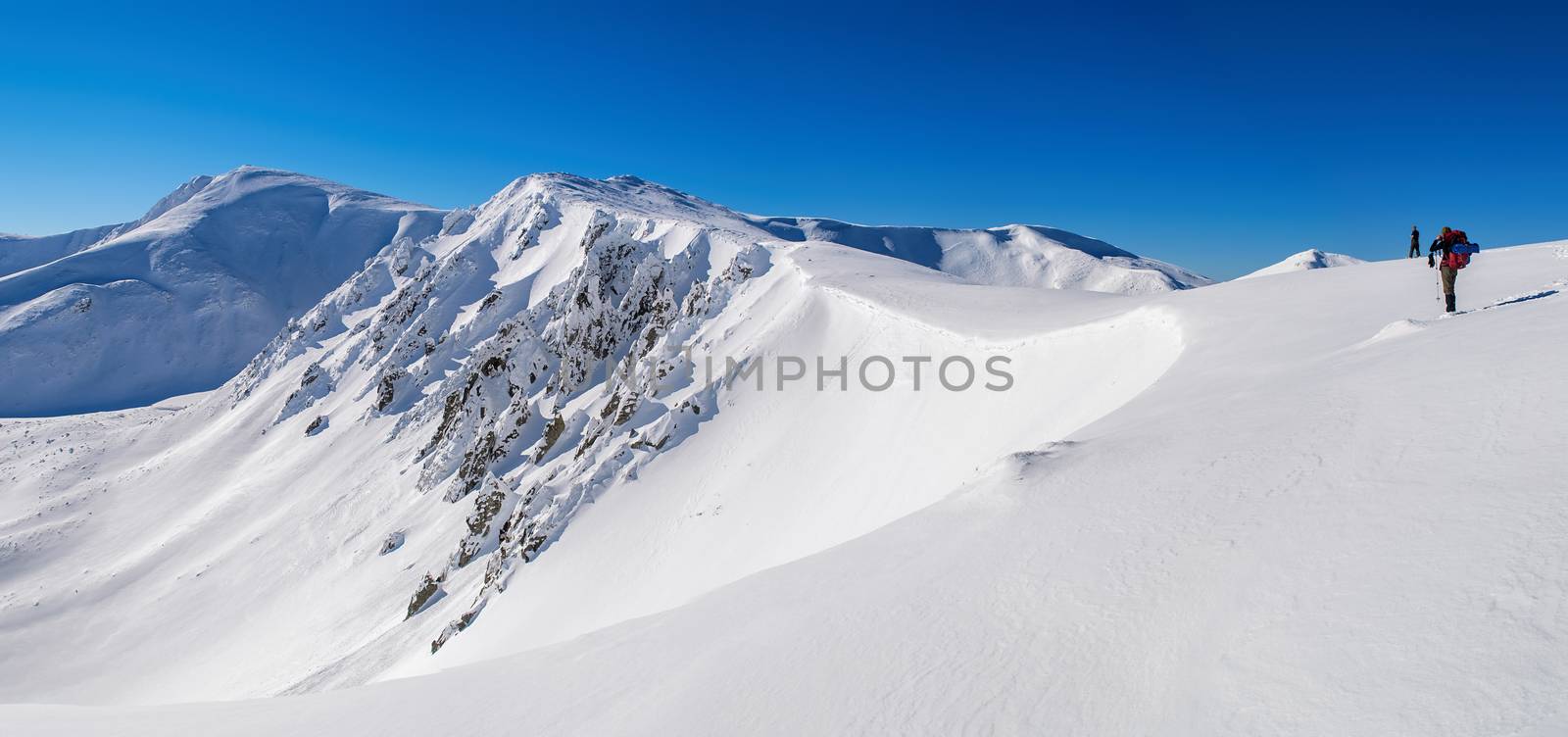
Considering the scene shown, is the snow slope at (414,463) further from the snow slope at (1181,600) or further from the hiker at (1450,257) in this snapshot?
the snow slope at (1181,600)

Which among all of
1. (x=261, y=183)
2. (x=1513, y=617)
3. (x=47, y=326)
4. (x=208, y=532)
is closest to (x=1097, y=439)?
(x=1513, y=617)

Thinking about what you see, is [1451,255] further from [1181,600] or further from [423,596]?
[423,596]

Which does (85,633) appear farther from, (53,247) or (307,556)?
(53,247)

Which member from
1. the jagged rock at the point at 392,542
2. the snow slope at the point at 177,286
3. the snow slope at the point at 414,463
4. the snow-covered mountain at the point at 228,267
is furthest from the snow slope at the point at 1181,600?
the snow slope at the point at 177,286

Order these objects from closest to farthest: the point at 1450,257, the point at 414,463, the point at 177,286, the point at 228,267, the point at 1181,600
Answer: the point at 1181,600 → the point at 1450,257 → the point at 414,463 → the point at 177,286 → the point at 228,267

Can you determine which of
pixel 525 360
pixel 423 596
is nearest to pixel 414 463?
pixel 525 360

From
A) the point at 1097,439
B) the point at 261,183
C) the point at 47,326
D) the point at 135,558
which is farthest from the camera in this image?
the point at 261,183
